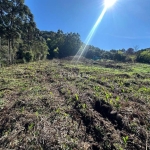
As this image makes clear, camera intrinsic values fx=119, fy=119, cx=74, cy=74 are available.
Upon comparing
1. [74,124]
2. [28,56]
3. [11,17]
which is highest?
[11,17]

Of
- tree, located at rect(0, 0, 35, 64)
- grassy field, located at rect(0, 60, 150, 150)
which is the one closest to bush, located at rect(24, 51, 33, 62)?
tree, located at rect(0, 0, 35, 64)

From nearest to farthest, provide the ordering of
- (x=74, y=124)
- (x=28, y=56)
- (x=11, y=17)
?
(x=74, y=124), (x=11, y=17), (x=28, y=56)

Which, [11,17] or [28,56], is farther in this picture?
[28,56]

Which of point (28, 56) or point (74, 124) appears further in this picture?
→ point (28, 56)

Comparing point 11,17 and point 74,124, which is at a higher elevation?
point 11,17

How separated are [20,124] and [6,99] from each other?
1.88 m

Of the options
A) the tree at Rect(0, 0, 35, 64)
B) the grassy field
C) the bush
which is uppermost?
the tree at Rect(0, 0, 35, 64)

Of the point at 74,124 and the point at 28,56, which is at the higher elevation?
the point at 28,56

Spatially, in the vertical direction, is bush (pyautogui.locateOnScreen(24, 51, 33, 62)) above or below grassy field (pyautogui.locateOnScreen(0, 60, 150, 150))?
above

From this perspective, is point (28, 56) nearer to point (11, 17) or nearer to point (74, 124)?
point (11, 17)

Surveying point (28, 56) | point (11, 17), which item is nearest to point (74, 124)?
point (11, 17)

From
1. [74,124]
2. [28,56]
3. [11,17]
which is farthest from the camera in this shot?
[28,56]

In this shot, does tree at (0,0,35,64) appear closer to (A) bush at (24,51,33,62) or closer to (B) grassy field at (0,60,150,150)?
(A) bush at (24,51,33,62)

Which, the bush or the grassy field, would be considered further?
the bush
